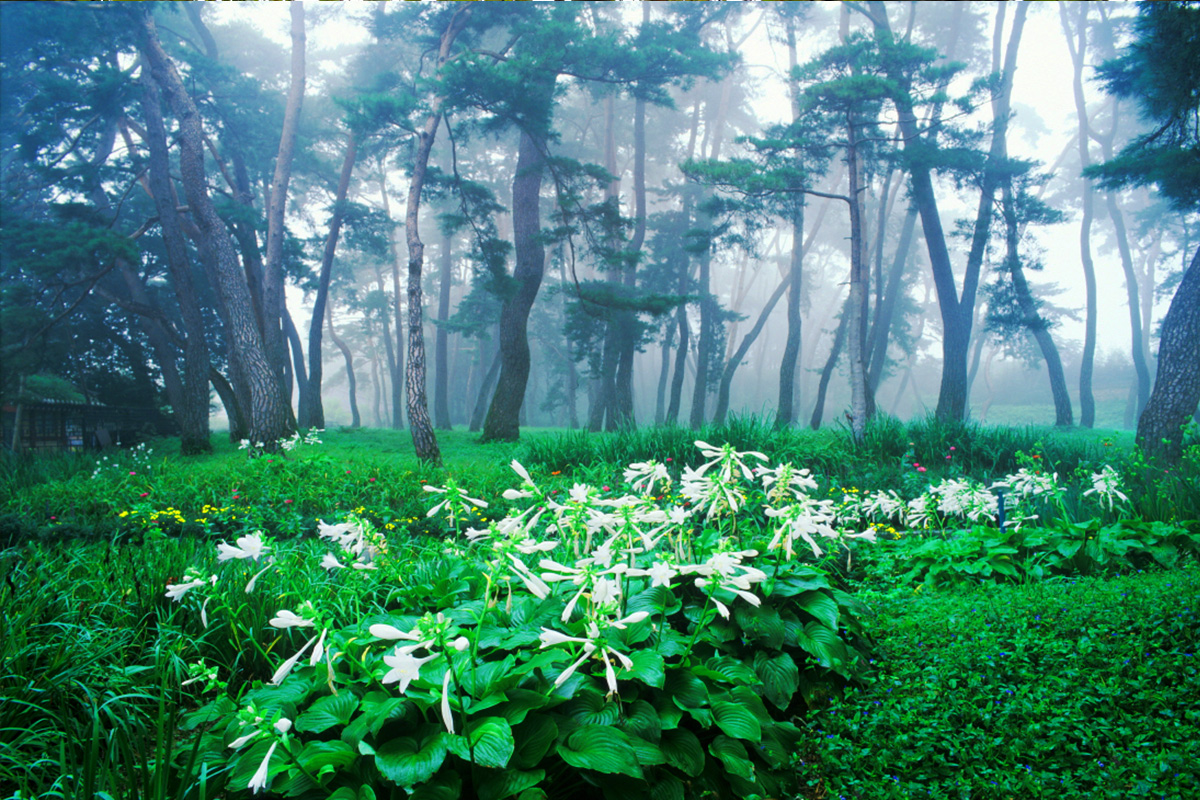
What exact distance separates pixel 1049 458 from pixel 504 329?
8.10m

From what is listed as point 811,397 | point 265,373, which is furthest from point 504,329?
point 811,397

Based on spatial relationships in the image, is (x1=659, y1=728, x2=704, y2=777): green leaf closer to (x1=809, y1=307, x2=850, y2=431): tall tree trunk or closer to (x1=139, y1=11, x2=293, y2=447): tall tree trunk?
(x1=139, y1=11, x2=293, y2=447): tall tree trunk

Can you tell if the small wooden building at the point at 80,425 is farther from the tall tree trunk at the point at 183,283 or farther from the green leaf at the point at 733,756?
the green leaf at the point at 733,756

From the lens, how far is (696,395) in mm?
15312

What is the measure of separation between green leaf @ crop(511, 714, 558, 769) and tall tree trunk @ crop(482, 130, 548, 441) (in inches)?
340

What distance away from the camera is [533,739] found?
1138 millimetres

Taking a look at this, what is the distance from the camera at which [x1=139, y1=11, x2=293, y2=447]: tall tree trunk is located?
7527 millimetres

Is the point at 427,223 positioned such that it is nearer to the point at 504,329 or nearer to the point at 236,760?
the point at 504,329

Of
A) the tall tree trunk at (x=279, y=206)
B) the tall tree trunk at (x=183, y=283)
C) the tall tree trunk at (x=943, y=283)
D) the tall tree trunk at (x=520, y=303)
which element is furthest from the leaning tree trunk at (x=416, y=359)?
the tall tree trunk at (x=943, y=283)

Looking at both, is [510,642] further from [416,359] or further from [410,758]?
[416,359]

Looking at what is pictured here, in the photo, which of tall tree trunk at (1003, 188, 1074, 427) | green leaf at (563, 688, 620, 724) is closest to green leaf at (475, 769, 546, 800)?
green leaf at (563, 688, 620, 724)

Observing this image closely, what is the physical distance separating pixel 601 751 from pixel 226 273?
28.4ft

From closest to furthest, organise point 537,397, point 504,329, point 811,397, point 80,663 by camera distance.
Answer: point 80,663 < point 504,329 < point 537,397 < point 811,397

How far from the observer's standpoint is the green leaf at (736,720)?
4.17 feet
